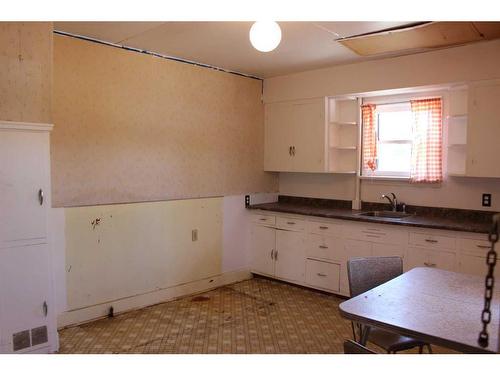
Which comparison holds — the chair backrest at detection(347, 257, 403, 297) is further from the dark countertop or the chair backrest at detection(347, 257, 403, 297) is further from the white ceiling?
the white ceiling

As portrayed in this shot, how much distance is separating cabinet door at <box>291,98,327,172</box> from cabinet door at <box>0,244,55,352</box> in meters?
2.99

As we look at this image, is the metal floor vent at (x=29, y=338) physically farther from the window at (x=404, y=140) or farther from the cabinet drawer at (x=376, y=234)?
the window at (x=404, y=140)

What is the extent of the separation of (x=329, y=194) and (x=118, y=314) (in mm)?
2715

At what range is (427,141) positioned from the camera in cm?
429

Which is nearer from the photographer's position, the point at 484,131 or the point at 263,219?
the point at 484,131

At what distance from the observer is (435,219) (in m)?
4.07

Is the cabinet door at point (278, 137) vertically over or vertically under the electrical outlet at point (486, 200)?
over

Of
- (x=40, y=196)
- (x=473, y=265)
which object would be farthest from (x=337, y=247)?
(x=40, y=196)

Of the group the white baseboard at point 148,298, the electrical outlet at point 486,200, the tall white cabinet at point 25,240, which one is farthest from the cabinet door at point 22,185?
the electrical outlet at point 486,200

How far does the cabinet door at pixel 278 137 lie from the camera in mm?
5148

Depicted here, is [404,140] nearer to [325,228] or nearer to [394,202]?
[394,202]

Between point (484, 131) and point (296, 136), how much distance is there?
6.62ft

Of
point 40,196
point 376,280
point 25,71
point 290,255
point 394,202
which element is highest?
point 25,71

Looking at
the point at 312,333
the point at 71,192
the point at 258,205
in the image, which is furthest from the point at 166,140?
the point at 312,333
